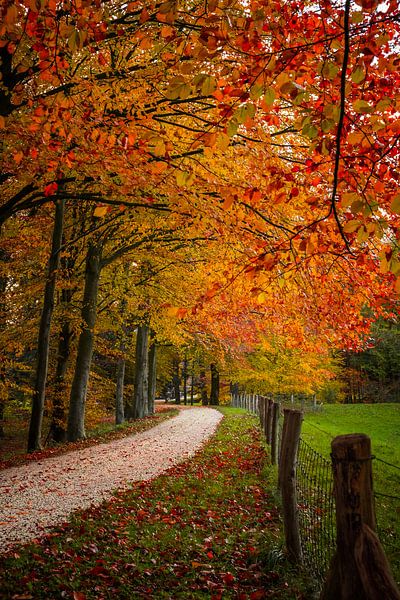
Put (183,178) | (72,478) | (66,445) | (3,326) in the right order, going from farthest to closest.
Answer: (3,326) < (66,445) < (72,478) < (183,178)

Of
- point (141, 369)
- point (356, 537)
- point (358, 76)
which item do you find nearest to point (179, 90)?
point (358, 76)

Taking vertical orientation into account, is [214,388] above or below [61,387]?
below

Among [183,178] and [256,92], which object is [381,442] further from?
[256,92]

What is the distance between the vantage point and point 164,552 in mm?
5477

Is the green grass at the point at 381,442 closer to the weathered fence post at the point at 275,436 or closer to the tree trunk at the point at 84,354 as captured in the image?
the weathered fence post at the point at 275,436

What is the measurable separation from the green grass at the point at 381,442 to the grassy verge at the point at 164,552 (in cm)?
148

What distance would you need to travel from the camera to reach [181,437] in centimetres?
1631

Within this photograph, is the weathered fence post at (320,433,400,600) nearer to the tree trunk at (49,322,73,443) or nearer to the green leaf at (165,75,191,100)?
the green leaf at (165,75,191,100)

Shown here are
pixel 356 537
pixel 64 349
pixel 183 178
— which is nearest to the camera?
pixel 356 537

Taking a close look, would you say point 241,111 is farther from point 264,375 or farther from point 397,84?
point 264,375

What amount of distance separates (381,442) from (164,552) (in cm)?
1361

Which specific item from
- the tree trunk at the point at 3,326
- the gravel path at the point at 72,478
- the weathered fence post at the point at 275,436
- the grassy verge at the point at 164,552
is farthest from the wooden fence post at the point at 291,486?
the tree trunk at the point at 3,326

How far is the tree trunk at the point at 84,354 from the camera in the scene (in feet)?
50.9

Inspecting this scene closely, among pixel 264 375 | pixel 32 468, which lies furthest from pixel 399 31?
pixel 264 375
